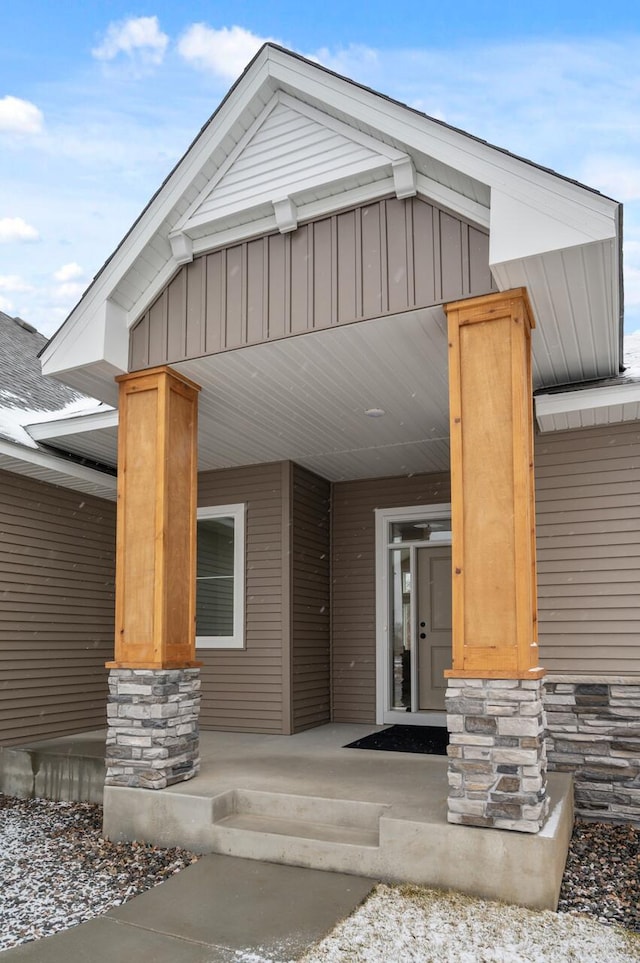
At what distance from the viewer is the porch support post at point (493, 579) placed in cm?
353

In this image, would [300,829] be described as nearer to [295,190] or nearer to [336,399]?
[336,399]

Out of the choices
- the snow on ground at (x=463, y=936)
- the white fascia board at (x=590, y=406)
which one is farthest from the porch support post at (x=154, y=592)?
the white fascia board at (x=590, y=406)

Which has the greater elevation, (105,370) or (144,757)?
(105,370)

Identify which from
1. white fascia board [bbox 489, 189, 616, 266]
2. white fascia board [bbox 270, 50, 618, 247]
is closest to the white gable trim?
white fascia board [bbox 270, 50, 618, 247]

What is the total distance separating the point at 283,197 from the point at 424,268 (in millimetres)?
983

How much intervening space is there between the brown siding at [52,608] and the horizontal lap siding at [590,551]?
4.34 meters

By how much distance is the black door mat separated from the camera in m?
6.02

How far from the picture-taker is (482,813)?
11.6 ft

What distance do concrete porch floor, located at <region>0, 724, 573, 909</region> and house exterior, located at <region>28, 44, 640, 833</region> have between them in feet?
0.47

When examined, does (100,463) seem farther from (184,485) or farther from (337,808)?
(337,808)

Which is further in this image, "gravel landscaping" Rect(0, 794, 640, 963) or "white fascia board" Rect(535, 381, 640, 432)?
"white fascia board" Rect(535, 381, 640, 432)

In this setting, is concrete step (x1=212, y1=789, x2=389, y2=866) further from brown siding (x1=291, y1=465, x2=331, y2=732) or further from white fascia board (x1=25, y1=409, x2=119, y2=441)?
white fascia board (x1=25, y1=409, x2=119, y2=441)

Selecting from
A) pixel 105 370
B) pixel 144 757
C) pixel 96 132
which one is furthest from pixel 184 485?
pixel 96 132

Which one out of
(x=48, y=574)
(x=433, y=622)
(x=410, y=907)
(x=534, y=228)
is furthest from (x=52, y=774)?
(x=534, y=228)
